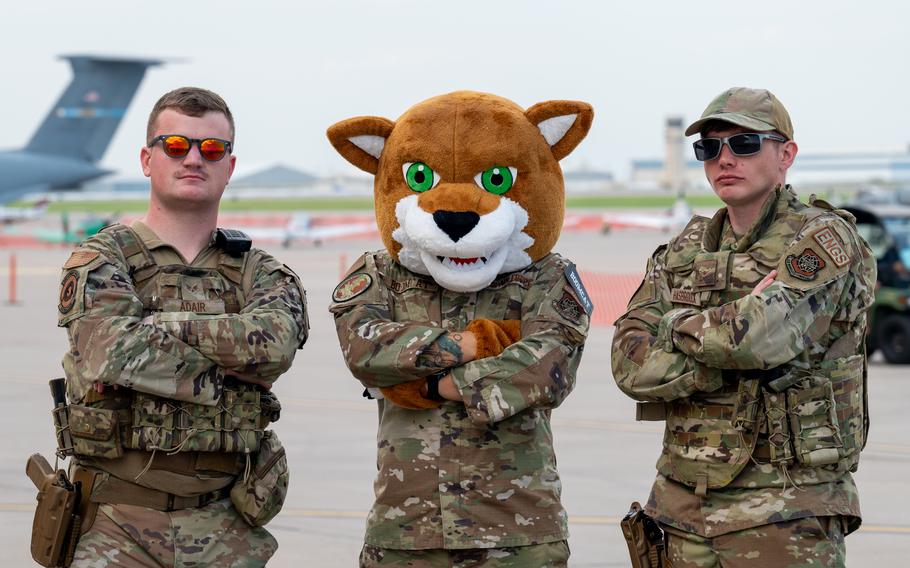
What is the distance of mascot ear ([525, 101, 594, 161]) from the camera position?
14.5ft

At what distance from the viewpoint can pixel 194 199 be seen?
4059 millimetres

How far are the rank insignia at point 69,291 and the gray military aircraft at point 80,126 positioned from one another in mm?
36349

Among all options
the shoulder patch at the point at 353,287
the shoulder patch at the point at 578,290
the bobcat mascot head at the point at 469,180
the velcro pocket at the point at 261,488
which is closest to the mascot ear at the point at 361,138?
the bobcat mascot head at the point at 469,180

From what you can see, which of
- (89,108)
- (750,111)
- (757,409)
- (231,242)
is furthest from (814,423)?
(89,108)

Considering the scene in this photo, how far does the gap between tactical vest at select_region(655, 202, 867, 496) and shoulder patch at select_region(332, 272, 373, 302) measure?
1.08 metres

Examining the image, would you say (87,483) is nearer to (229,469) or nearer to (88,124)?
(229,469)

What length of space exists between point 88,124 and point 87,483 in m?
39.7

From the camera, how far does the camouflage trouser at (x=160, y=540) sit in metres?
3.83

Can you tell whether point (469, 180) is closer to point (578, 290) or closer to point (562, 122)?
point (562, 122)

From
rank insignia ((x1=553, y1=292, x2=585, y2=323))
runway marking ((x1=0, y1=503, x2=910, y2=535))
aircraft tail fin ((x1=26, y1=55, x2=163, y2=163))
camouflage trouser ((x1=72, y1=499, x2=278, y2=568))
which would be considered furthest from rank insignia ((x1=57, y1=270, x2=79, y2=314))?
aircraft tail fin ((x1=26, y1=55, x2=163, y2=163))

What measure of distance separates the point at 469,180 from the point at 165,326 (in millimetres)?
1175

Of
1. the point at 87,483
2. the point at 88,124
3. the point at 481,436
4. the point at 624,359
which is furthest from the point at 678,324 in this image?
the point at 88,124

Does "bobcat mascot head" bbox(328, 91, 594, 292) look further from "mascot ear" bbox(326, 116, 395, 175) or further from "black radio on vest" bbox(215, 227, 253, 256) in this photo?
"black radio on vest" bbox(215, 227, 253, 256)

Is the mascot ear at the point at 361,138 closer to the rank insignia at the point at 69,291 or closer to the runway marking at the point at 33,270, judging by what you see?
the rank insignia at the point at 69,291
